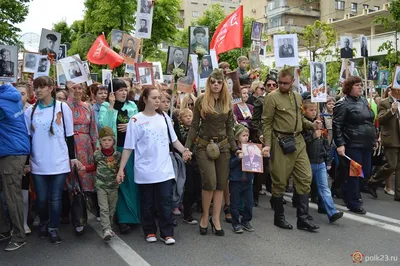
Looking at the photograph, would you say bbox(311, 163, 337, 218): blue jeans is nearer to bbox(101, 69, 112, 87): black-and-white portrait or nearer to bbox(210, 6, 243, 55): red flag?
bbox(101, 69, 112, 87): black-and-white portrait

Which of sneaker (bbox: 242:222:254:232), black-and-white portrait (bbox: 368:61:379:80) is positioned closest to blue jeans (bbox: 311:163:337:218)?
sneaker (bbox: 242:222:254:232)

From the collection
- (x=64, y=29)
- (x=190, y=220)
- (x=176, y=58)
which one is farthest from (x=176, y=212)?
(x=64, y=29)

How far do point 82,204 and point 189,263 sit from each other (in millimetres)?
1781

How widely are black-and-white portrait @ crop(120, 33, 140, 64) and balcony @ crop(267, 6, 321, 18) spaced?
4660cm

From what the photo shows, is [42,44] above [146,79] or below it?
above

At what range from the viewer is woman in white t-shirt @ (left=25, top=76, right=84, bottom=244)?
197 inches

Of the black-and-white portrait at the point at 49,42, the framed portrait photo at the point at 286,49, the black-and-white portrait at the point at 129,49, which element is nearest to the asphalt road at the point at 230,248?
the framed portrait photo at the point at 286,49

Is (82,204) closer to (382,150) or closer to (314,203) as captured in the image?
(314,203)

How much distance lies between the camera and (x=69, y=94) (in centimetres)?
604

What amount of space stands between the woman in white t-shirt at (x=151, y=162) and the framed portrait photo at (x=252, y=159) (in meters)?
0.75

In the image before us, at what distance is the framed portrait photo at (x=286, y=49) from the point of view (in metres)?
7.07

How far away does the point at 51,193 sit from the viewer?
5.11m

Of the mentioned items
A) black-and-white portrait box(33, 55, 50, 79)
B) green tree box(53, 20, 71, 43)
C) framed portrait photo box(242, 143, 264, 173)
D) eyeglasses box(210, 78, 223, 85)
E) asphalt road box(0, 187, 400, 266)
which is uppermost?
green tree box(53, 20, 71, 43)

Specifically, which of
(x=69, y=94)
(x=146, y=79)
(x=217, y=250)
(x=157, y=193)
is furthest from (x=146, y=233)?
(x=146, y=79)
